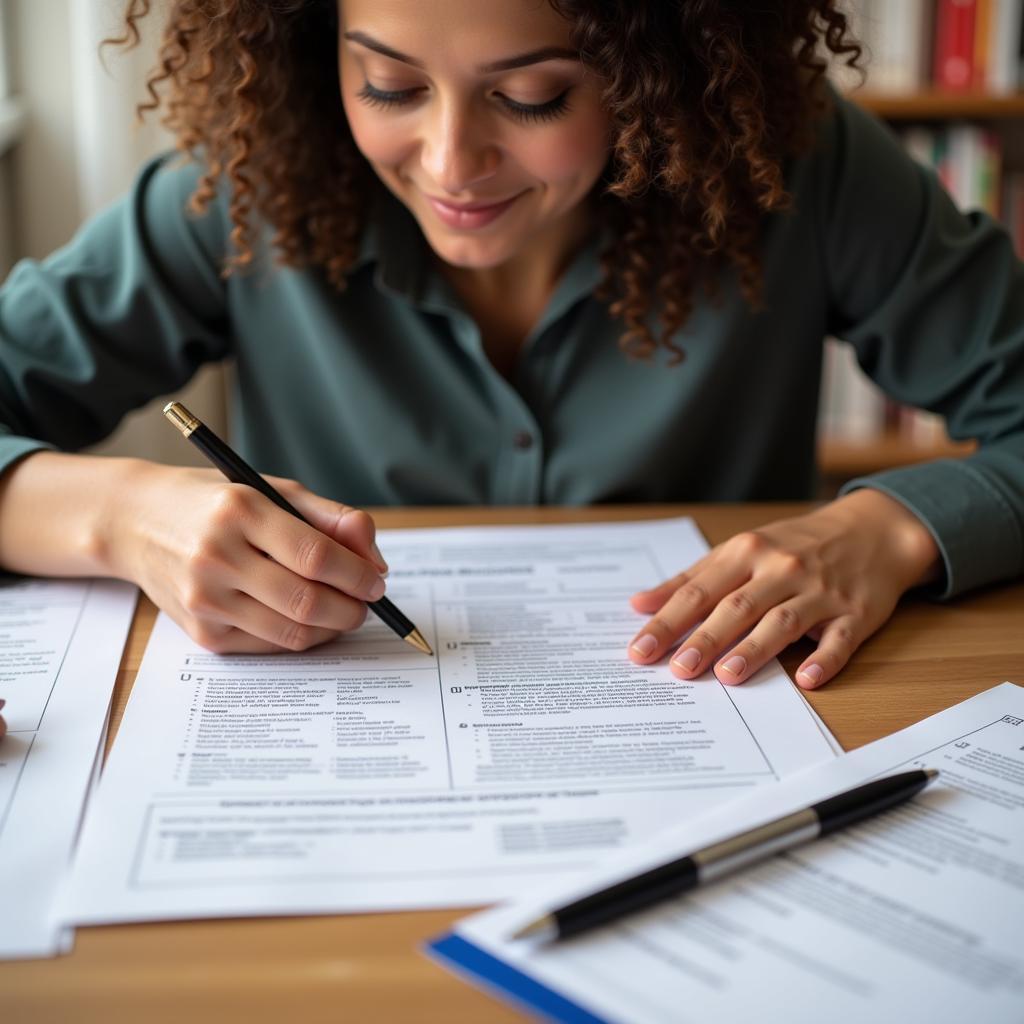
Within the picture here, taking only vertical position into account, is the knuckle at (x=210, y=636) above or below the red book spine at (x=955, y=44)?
below

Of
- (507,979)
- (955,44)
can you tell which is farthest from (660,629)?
(955,44)

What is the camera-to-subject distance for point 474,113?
0.87 metres

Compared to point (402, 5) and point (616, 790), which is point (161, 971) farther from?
point (402, 5)

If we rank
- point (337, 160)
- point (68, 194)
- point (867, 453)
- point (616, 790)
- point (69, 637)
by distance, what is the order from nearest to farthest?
point (616, 790) < point (69, 637) < point (337, 160) < point (68, 194) < point (867, 453)

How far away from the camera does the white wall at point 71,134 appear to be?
1700mm

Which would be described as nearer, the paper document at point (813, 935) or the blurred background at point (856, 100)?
the paper document at point (813, 935)

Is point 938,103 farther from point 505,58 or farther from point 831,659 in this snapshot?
point 831,659

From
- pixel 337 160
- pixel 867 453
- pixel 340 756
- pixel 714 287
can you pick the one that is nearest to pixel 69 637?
pixel 340 756

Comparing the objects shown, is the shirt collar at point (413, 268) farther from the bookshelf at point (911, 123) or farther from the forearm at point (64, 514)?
the bookshelf at point (911, 123)

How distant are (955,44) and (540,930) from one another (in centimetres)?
189

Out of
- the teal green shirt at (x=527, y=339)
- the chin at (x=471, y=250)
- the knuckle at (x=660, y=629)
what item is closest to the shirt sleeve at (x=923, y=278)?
the teal green shirt at (x=527, y=339)

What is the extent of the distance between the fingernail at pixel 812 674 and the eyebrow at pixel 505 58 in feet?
1.55

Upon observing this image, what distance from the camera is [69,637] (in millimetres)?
808

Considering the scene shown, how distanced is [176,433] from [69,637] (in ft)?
3.75
